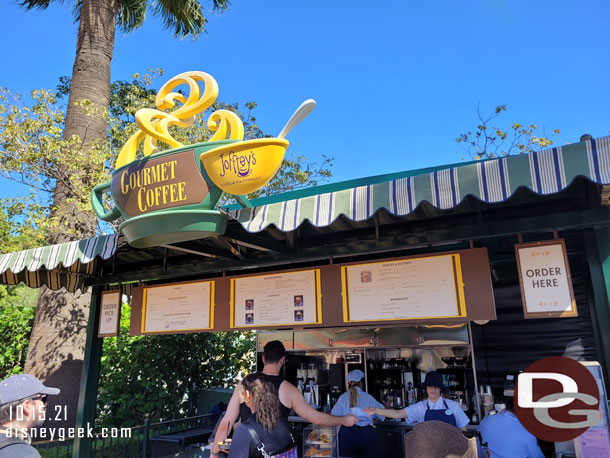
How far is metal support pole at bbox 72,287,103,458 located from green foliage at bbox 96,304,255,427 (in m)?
2.79

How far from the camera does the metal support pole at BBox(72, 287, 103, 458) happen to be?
5931 mm

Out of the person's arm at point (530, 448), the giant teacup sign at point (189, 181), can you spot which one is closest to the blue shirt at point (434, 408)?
the person's arm at point (530, 448)

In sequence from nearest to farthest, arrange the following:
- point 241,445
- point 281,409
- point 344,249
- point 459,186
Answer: point 459,186 < point 241,445 < point 281,409 < point 344,249

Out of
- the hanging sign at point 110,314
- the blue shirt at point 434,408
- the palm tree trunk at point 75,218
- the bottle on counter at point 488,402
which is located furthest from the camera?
the palm tree trunk at point 75,218

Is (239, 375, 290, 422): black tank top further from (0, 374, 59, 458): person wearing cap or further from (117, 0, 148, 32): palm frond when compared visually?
(117, 0, 148, 32): palm frond

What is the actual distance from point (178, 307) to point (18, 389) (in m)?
3.02

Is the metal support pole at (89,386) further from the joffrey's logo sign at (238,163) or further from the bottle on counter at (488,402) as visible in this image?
the bottle on counter at (488,402)

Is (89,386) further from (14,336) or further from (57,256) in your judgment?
(14,336)

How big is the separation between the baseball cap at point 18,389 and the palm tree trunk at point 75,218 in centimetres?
585

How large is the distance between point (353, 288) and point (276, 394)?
1.49 metres

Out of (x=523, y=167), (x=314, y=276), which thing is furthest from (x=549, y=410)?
(x=314, y=276)

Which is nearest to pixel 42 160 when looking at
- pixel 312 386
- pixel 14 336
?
pixel 14 336

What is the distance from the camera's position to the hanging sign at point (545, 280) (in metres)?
3.42

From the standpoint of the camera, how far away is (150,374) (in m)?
9.16
